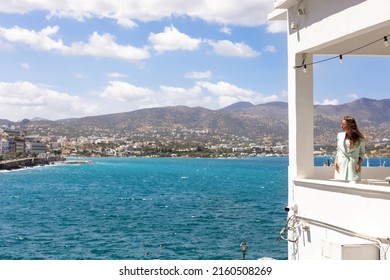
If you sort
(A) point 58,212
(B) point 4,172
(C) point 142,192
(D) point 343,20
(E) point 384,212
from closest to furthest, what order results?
(E) point 384,212
(D) point 343,20
(A) point 58,212
(C) point 142,192
(B) point 4,172

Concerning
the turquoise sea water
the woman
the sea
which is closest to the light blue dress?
the woman

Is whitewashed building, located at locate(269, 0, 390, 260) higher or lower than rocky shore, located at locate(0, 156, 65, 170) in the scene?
higher

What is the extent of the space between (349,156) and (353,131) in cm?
41

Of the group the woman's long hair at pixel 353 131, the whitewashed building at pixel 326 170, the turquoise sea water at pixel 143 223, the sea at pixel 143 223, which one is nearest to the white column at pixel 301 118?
the whitewashed building at pixel 326 170

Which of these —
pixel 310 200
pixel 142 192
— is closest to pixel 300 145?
pixel 310 200

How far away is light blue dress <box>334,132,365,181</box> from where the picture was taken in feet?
26.6

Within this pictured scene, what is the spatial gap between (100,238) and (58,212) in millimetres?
21299

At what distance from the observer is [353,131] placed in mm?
7926

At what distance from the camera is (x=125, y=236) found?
48.0 m

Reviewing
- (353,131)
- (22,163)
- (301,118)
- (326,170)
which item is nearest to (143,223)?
(326,170)

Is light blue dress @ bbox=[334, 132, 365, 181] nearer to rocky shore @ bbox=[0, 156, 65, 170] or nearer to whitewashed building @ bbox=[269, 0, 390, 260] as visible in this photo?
whitewashed building @ bbox=[269, 0, 390, 260]

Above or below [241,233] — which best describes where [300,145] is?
above
